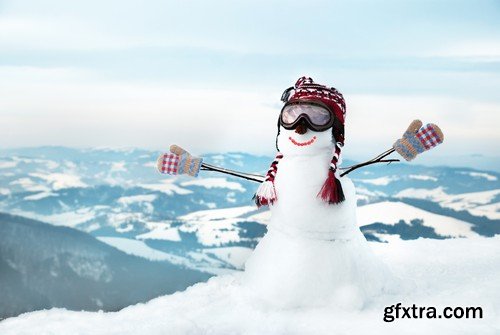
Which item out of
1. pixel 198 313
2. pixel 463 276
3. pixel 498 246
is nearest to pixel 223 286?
pixel 198 313

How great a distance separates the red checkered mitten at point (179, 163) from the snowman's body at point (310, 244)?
678 millimetres

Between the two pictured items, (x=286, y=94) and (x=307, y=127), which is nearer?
(x=307, y=127)

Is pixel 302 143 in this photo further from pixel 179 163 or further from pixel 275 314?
pixel 275 314

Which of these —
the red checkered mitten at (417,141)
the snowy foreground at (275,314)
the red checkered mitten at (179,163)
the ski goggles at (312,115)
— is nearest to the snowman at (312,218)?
the ski goggles at (312,115)

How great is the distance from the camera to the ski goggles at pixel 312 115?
4.07 m

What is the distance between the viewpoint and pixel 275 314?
13.0ft

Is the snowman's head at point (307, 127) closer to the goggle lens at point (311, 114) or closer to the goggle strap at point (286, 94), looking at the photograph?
the goggle lens at point (311, 114)

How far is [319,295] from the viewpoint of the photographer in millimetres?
4055

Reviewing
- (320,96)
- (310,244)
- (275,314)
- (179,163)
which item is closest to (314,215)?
(310,244)

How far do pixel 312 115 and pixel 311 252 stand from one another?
3.02ft

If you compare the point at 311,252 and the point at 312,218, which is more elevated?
the point at 312,218

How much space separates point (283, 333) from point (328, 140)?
1.30 meters

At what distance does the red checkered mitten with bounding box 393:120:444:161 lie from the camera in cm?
430

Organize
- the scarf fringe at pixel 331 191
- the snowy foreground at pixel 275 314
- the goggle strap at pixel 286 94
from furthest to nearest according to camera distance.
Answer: the goggle strap at pixel 286 94 < the scarf fringe at pixel 331 191 < the snowy foreground at pixel 275 314
